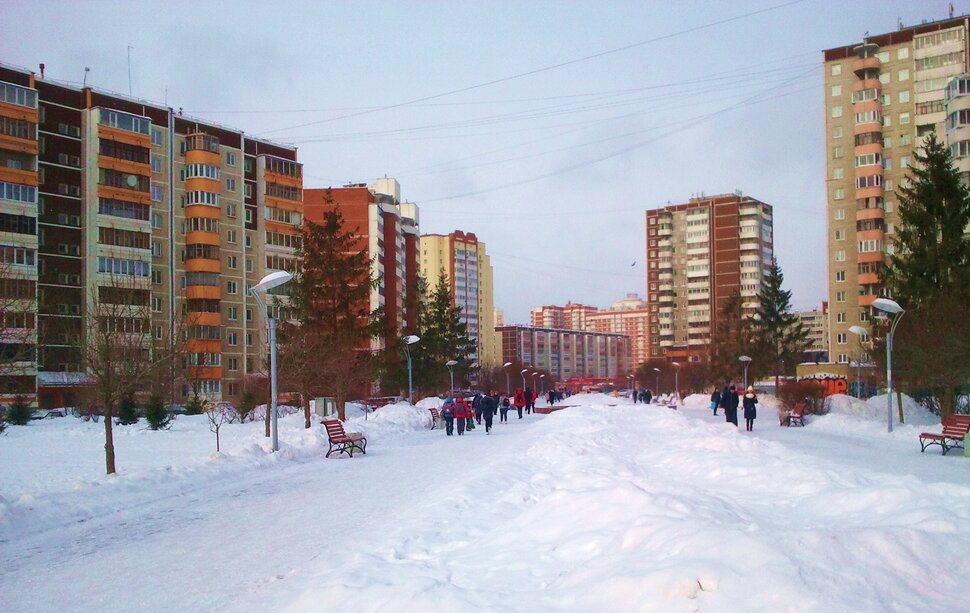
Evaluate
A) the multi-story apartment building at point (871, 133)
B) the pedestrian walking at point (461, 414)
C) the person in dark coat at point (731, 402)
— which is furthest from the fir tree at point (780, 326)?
the pedestrian walking at point (461, 414)

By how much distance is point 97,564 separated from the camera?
955cm

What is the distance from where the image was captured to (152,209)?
2958 inches

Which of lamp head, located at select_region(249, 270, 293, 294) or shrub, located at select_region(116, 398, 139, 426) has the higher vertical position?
lamp head, located at select_region(249, 270, 293, 294)

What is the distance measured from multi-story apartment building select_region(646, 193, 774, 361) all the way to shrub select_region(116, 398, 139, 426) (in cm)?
11449

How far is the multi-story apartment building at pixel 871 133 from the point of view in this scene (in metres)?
80.1

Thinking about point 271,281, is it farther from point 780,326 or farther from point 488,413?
point 780,326

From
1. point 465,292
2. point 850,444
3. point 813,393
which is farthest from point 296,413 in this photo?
point 465,292

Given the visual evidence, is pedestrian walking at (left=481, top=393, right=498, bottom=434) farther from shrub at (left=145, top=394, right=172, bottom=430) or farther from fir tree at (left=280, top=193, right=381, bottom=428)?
shrub at (left=145, top=394, right=172, bottom=430)

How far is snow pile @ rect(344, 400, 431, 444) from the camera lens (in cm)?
3053

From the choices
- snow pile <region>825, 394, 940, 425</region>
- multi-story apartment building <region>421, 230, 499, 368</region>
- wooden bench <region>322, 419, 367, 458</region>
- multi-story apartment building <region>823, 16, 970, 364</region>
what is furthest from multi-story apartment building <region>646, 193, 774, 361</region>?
wooden bench <region>322, 419, 367, 458</region>

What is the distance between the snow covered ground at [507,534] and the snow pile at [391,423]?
377 inches

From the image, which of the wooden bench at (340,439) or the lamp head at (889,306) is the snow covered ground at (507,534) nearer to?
the wooden bench at (340,439)

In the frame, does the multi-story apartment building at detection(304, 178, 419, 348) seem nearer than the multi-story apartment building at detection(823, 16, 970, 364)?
No

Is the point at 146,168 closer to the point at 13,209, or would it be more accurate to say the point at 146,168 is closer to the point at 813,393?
the point at 13,209
